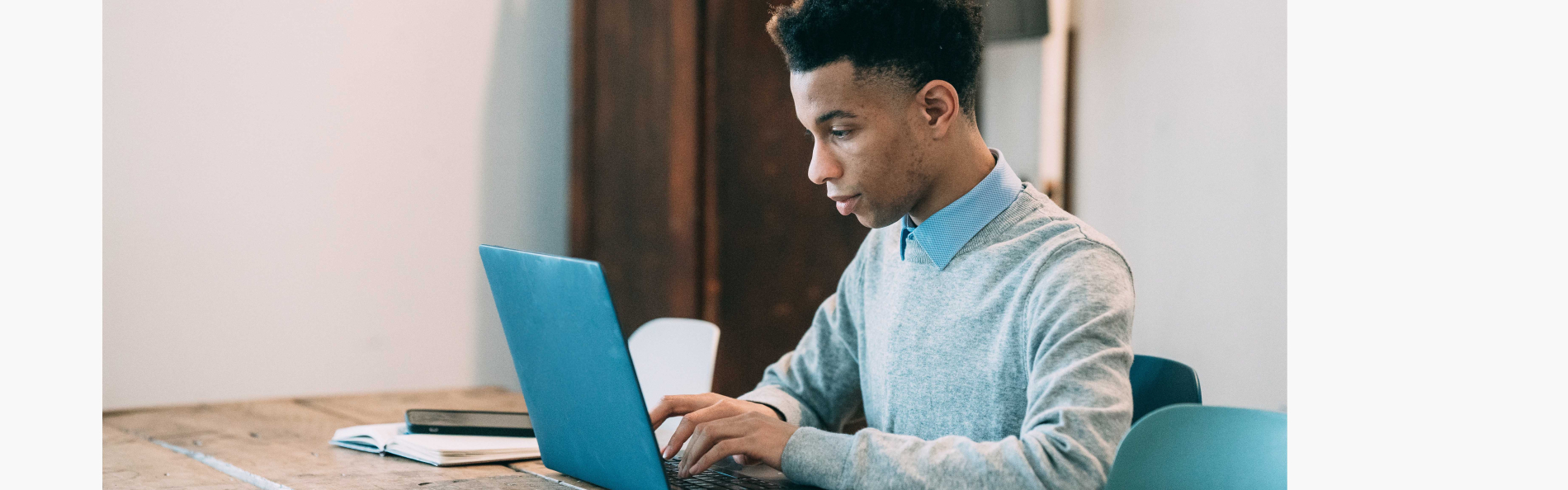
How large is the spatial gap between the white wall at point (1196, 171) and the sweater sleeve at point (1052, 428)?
1182mm

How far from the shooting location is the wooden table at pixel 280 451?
103cm

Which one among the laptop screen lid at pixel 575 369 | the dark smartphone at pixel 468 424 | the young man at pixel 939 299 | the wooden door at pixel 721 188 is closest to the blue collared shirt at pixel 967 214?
the young man at pixel 939 299

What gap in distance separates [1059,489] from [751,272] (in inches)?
60.5

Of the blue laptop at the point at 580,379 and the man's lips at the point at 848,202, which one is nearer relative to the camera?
the blue laptop at the point at 580,379

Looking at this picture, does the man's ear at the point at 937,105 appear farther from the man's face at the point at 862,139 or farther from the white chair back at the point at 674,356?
the white chair back at the point at 674,356

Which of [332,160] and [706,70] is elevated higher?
[706,70]

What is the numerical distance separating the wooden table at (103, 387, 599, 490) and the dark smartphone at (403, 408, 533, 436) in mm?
66

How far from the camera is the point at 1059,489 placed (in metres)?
0.82

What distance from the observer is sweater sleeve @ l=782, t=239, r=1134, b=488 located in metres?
0.82

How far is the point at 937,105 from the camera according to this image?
1.04 meters

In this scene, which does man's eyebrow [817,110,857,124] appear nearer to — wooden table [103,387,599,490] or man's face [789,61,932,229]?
man's face [789,61,932,229]
